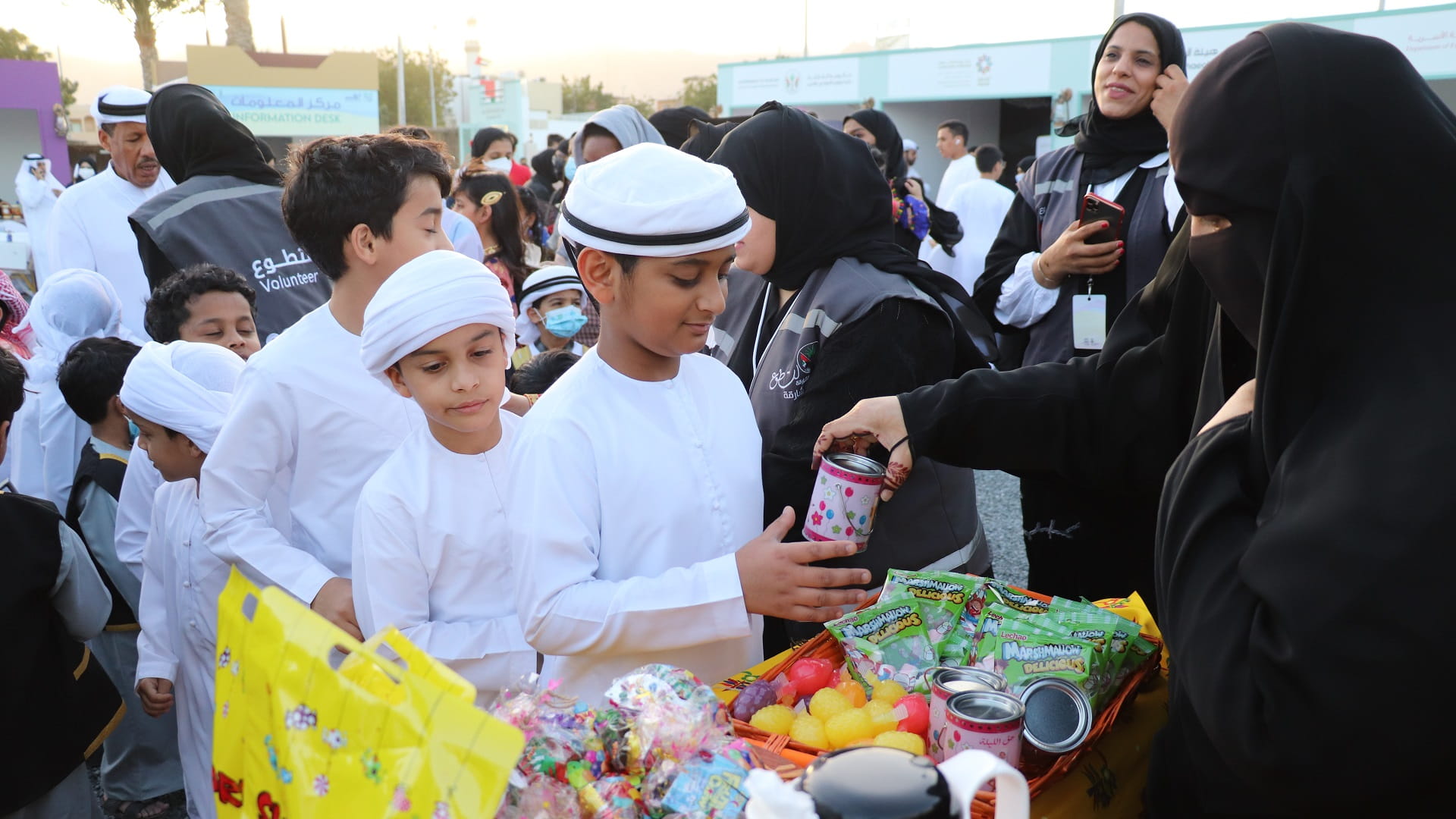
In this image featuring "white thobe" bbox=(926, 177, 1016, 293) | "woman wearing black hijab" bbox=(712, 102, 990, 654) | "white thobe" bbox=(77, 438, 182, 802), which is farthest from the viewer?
"white thobe" bbox=(926, 177, 1016, 293)

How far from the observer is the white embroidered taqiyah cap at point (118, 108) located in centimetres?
479

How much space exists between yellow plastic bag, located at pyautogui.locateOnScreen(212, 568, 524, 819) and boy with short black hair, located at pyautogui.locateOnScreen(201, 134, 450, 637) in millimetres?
997

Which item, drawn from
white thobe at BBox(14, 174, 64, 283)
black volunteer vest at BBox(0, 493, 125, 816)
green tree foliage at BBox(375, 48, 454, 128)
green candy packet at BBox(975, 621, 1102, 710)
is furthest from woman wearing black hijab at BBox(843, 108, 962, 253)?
green tree foliage at BBox(375, 48, 454, 128)

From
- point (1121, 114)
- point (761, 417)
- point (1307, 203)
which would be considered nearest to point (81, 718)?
point (761, 417)

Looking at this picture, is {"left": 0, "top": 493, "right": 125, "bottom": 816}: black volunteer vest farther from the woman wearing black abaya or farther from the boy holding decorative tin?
the woman wearing black abaya

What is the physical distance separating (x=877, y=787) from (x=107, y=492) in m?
3.50

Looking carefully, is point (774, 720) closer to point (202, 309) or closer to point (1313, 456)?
point (1313, 456)

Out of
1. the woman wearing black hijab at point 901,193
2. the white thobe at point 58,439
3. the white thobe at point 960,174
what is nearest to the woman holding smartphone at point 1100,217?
the woman wearing black hijab at point 901,193

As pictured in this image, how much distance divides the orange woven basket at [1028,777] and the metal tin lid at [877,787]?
1.07 ft

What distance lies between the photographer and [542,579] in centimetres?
178

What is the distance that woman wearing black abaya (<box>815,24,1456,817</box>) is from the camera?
1156 mm

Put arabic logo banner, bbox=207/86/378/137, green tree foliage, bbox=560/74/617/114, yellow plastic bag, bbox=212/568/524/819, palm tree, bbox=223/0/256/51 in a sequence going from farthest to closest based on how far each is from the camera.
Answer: green tree foliage, bbox=560/74/617/114 < arabic logo banner, bbox=207/86/378/137 < palm tree, bbox=223/0/256/51 < yellow plastic bag, bbox=212/568/524/819

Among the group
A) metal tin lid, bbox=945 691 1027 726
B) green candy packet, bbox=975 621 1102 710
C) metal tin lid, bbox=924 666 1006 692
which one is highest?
metal tin lid, bbox=945 691 1027 726

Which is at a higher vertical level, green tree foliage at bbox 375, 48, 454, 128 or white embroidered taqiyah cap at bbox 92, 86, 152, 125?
green tree foliage at bbox 375, 48, 454, 128
